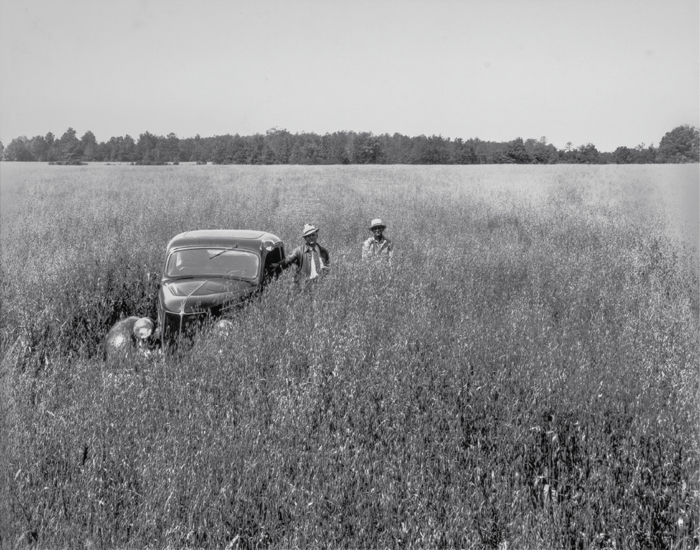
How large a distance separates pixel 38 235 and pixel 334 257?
6.77 meters

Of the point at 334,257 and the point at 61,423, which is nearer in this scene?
the point at 61,423

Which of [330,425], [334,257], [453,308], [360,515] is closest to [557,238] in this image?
[334,257]

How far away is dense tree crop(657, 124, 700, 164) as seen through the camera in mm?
31641

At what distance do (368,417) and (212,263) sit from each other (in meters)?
4.30

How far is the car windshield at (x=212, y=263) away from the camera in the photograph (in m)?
7.83

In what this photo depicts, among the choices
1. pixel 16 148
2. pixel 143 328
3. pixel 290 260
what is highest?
pixel 16 148

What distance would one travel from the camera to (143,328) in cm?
712

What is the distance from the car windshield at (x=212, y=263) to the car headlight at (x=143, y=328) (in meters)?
0.83

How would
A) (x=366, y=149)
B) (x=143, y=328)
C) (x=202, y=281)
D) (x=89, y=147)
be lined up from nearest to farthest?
(x=143, y=328) → (x=202, y=281) → (x=89, y=147) → (x=366, y=149)

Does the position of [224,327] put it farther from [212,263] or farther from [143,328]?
[212,263]

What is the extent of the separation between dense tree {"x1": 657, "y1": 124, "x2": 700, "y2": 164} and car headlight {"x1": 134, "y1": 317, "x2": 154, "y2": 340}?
29.1 meters

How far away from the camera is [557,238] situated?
1311 centimetres

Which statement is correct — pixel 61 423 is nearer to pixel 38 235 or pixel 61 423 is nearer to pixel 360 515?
pixel 360 515

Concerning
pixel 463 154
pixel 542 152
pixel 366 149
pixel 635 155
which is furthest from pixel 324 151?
pixel 635 155
